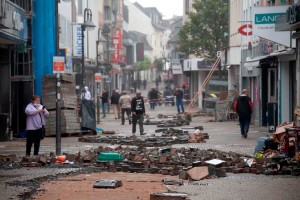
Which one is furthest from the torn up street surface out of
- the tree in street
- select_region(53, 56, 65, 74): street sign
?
the tree in street

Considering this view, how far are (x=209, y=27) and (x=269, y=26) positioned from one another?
38855 mm

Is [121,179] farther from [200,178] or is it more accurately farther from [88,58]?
[88,58]

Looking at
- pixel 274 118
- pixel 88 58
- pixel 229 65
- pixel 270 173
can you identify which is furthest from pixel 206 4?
pixel 270 173

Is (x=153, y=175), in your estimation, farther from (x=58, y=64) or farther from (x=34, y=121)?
(x=58, y=64)

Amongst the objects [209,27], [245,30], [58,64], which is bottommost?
[58,64]

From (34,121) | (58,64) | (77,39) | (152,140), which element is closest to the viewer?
(34,121)

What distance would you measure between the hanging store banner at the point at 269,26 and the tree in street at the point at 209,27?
122 ft

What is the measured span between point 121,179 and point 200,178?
1.52 metres

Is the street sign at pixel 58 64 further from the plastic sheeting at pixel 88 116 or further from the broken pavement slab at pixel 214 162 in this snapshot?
the plastic sheeting at pixel 88 116

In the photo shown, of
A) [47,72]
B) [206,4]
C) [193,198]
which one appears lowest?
[193,198]

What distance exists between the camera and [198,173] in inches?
669

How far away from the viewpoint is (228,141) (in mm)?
28734

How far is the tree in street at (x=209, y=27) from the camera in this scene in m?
67.1

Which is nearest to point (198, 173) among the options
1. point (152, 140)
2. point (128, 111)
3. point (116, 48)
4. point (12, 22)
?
point (152, 140)
